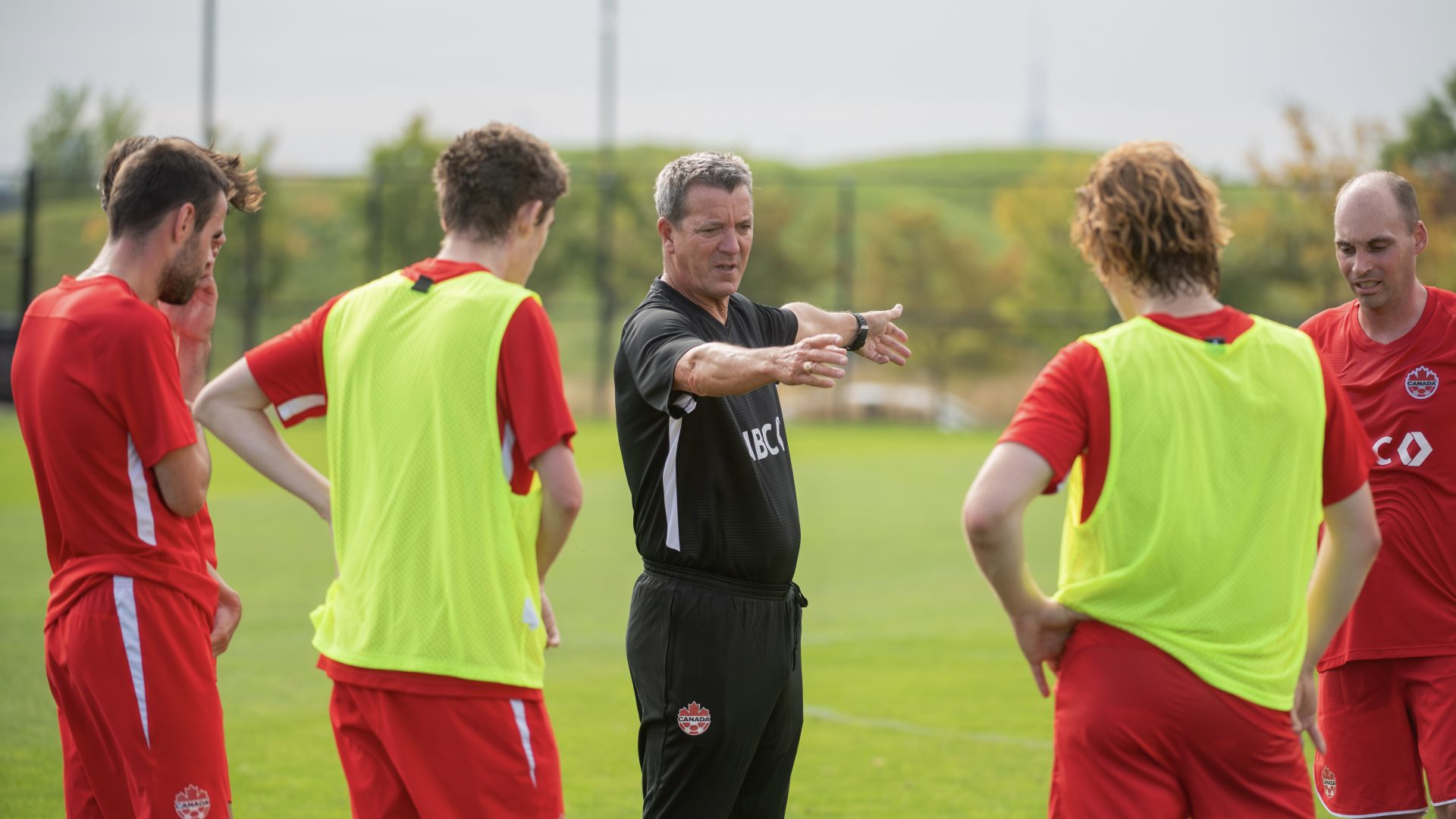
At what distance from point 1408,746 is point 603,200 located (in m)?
32.1

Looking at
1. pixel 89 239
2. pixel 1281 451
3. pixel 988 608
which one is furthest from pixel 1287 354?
pixel 89 239

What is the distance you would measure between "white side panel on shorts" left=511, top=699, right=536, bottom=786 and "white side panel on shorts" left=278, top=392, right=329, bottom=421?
95 cm

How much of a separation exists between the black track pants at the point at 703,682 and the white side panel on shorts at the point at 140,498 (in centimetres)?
144

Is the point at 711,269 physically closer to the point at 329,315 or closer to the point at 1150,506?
the point at 329,315

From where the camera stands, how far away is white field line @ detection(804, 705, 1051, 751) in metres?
7.51

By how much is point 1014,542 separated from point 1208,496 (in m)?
0.43

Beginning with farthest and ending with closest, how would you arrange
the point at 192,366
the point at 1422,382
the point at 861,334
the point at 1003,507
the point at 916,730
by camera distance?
1. the point at 916,730
2. the point at 861,334
3. the point at 1422,382
4. the point at 192,366
5. the point at 1003,507

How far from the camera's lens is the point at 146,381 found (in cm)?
345

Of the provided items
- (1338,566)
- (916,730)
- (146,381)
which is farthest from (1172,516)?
(916,730)

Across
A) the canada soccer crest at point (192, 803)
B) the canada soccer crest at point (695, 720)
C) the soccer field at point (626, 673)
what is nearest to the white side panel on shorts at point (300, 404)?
the canada soccer crest at point (192, 803)

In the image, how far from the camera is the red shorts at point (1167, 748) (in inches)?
117

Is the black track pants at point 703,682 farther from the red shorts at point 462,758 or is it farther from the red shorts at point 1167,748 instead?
the red shorts at point 1167,748

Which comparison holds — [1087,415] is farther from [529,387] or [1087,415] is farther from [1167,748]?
[529,387]

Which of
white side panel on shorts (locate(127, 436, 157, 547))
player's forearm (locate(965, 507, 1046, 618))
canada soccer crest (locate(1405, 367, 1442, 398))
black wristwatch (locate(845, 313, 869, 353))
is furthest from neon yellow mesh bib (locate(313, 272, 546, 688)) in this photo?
canada soccer crest (locate(1405, 367, 1442, 398))
